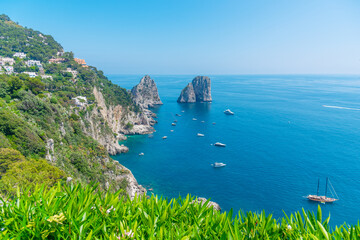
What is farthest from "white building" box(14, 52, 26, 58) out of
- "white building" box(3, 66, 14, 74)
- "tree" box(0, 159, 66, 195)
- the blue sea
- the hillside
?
"tree" box(0, 159, 66, 195)

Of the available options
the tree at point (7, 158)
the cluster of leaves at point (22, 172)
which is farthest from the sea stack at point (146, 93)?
the cluster of leaves at point (22, 172)

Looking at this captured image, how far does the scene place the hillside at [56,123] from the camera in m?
19.9

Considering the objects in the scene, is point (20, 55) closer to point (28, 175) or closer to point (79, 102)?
point (79, 102)

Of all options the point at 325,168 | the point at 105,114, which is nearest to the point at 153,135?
the point at 105,114

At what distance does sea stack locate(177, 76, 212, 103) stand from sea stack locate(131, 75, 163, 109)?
15053mm

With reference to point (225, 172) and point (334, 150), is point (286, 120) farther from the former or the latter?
point (225, 172)

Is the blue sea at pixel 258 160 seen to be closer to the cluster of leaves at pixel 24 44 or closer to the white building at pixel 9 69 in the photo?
the white building at pixel 9 69

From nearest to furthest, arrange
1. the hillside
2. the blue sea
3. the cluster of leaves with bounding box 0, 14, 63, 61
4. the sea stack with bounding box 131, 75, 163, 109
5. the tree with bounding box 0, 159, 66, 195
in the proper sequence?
the tree with bounding box 0, 159, 66, 195 < the hillside < the blue sea < the cluster of leaves with bounding box 0, 14, 63, 61 < the sea stack with bounding box 131, 75, 163, 109

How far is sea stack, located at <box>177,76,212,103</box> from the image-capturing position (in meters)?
123

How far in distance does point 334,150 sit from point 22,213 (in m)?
63.9

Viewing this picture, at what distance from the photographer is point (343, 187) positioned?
39438mm

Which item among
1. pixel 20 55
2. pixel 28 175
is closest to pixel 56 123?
pixel 28 175

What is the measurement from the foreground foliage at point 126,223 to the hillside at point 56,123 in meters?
10.1

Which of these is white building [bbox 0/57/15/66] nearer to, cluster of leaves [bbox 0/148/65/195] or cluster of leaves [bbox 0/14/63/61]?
cluster of leaves [bbox 0/14/63/61]
